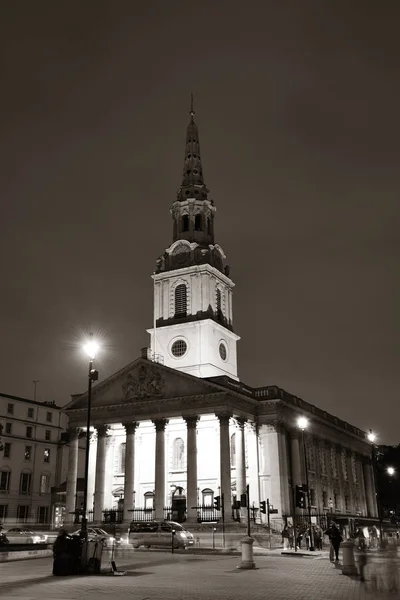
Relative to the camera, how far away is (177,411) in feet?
188

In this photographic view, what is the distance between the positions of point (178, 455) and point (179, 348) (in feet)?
38.0

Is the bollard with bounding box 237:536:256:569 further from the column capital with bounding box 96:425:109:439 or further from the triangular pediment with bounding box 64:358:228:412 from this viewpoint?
the column capital with bounding box 96:425:109:439

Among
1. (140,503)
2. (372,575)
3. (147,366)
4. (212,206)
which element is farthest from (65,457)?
(372,575)

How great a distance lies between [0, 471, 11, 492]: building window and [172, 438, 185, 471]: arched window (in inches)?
982

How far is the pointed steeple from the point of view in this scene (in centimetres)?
7694

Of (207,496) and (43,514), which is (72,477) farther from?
(43,514)

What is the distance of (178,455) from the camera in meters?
62.1

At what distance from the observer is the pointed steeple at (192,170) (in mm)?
76938

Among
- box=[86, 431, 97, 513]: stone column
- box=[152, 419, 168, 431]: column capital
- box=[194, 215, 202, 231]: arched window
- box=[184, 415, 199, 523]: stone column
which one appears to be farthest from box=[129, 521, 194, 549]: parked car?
box=[194, 215, 202, 231]: arched window

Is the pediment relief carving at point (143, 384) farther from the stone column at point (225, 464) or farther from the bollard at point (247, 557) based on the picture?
the bollard at point (247, 557)

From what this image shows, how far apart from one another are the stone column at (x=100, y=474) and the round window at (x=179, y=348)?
11474 mm

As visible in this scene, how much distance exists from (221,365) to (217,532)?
863 inches

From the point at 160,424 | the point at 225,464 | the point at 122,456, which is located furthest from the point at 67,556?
the point at 122,456

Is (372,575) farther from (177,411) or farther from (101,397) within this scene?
(101,397)
